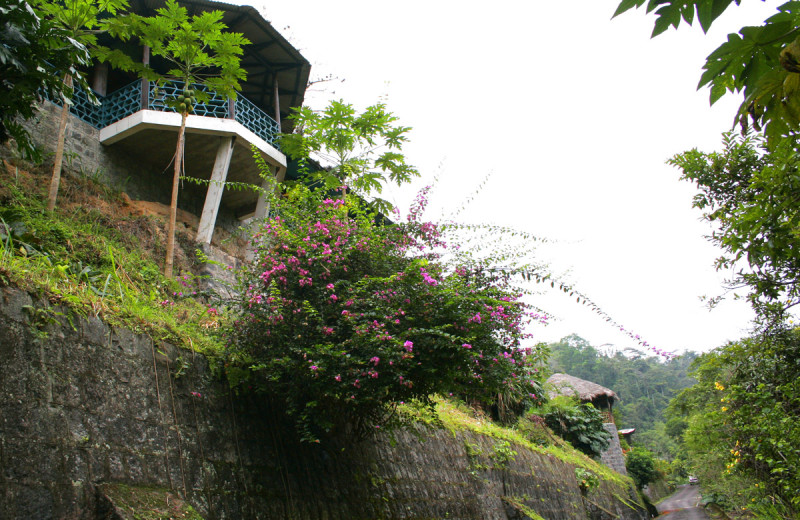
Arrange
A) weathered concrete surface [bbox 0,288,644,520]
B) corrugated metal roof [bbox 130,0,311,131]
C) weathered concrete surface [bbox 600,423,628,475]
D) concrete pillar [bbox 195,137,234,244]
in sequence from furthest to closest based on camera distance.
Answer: weathered concrete surface [bbox 600,423,628,475], corrugated metal roof [bbox 130,0,311,131], concrete pillar [bbox 195,137,234,244], weathered concrete surface [bbox 0,288,644,520]

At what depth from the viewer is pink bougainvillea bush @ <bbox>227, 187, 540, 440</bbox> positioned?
4.18m

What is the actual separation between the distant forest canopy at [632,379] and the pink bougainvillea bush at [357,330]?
5285 centimetres

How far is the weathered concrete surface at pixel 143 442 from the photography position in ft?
9.77

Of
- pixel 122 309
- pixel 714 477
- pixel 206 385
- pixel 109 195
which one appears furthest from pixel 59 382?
→ pixel 714 477

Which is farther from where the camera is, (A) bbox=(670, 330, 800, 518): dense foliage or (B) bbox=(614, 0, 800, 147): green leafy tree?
(A) bbox=(670, 330, 800, 518): dense foliage

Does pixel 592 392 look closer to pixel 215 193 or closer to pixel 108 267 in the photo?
pixel 215 193

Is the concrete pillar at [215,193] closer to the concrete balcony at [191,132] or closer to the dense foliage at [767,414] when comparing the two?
the concrete balcony at [191,132]

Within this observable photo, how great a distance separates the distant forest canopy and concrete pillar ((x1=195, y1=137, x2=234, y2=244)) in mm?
50231

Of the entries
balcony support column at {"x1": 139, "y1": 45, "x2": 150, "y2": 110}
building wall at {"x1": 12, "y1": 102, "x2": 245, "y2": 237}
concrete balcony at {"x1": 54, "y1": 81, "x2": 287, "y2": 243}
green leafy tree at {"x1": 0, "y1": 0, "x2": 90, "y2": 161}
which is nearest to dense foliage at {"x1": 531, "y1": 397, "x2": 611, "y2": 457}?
concrete balcony at {"x1": 54, "y1": 81, "x2": 287, "y2": 243}

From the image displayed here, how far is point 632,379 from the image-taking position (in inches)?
2581

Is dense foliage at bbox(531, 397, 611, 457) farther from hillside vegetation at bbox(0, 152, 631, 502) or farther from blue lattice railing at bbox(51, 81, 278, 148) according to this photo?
blue lattice railing at bbox(51, 81, 278, 148)

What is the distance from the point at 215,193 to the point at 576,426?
46.4ft

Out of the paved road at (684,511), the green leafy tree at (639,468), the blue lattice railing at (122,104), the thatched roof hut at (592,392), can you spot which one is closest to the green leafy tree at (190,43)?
the blue lattice railing at (122,104)

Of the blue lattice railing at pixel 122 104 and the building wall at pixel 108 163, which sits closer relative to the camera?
the building wall at pixel 108 163
